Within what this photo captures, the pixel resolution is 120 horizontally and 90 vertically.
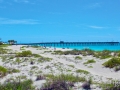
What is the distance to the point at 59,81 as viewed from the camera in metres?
11.6

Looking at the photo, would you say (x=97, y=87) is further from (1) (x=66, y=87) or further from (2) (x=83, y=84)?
(1) (x=66, y=87)

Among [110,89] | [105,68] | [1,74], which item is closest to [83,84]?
[110,89]

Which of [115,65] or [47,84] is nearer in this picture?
[47,84]

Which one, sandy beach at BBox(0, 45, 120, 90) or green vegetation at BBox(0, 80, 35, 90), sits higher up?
green vegetation at BBox(0, 80, 35, 90)

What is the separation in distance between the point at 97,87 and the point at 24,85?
148 inches

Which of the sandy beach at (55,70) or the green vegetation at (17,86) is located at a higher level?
the green vegetation at (17,86)

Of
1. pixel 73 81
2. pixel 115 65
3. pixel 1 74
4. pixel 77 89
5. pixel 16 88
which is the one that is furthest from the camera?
pixel 115 65

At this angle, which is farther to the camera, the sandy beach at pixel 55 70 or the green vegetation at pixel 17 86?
the sandy beach at pixel 55 70

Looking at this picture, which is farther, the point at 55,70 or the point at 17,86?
the point at 55,70

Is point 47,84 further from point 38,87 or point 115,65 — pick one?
point 115,65

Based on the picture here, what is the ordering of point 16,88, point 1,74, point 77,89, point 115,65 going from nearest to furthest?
1. point 16,88
2. point 77,89
3. point 1,74
4. point 115,65

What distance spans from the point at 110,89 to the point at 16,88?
14.8ft

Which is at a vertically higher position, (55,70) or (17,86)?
(17,86)

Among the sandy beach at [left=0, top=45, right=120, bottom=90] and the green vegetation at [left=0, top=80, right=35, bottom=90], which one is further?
the sandy beach at [left=0, top=45, right=120, bottom=90]
